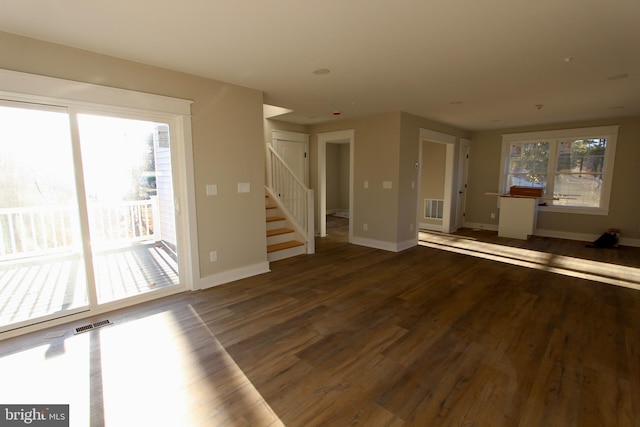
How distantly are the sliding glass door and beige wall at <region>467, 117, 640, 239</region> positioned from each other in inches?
278

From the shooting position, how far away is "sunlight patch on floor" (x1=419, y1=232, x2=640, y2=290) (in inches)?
161

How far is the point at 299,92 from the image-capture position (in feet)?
13.1

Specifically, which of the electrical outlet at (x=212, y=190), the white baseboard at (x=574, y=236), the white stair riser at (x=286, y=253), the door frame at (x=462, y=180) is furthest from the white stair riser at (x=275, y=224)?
the white baseboard at (x=574, y=236)

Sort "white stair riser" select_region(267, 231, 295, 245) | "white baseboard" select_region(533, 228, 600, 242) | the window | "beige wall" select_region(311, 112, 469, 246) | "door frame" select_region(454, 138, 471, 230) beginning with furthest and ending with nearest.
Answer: "door frame" select_region(454, 138, 471, 230)
"white baseboard" select_region(533, 228, 600, 242)
the window
"beige wall" select_region(311, 112, 469, 246)
"white stair riser" select_region(267, 231, 295, 245)

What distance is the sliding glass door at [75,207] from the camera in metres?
2.61

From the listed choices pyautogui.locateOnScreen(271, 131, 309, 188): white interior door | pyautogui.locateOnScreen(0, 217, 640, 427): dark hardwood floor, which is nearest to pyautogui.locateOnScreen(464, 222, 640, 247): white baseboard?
pyautogui.locateOnScreen(0, 217, 640, 427): dark hardwood floor

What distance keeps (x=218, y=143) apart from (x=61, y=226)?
1.76 metres

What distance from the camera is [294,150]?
6.44m

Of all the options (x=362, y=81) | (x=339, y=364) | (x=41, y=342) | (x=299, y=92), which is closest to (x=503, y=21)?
(x=362, y=81)

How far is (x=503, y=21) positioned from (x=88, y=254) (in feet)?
13.4

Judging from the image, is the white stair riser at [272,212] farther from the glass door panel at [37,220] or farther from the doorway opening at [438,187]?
the doorway opening at [438,187]

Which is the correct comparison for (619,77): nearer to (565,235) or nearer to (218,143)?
(565,235)

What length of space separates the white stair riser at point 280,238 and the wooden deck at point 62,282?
1702 mm

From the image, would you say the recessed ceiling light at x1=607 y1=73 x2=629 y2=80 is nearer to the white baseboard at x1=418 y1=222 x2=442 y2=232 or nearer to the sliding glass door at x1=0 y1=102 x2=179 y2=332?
the white baseboard at x1=418 y1=222 x2=442 y2=232
